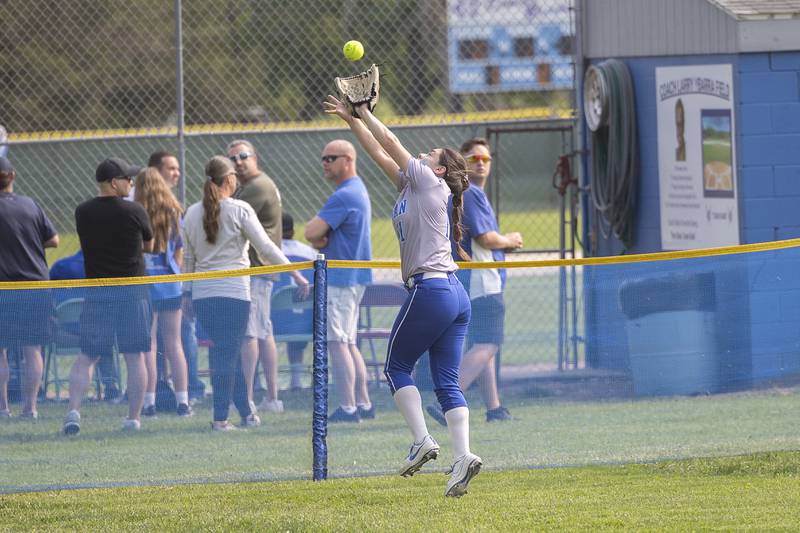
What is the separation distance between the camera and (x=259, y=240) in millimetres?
8656

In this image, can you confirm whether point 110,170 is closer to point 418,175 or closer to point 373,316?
point 373,316

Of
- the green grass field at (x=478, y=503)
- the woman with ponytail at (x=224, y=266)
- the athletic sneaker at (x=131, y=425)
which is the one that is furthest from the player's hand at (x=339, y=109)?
the athletic sneaker at (x=131, y=425)

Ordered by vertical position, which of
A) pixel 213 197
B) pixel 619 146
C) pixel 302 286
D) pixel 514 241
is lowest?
pixel 302 286

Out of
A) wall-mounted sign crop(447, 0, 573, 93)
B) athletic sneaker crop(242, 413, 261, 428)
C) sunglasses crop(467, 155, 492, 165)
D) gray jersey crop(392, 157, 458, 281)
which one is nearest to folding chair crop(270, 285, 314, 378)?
athletic sneaker crop(242, 413, 261, 428)

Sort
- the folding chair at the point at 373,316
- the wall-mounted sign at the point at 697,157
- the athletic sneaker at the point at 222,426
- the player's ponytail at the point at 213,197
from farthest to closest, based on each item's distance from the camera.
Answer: the wall-mounted sign at the point at 697,157, the player's ponytail at the point at 213,197, the folding chair at the point at 373,316, the athletic sneaker at the point at 222,426

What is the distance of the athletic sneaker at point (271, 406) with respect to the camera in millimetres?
7613

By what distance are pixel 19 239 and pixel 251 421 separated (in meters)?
2.53

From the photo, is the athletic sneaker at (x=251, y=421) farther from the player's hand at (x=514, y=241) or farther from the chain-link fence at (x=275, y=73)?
the chain-link fence at (x=275, y=73)

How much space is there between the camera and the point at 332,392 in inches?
302

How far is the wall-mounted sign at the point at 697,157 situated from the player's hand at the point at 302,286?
3.82m

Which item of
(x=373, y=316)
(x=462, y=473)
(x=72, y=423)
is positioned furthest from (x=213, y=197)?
(x=462, y=473)

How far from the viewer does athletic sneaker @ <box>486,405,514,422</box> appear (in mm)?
7781

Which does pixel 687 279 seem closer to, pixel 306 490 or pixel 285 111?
pixel 306 490

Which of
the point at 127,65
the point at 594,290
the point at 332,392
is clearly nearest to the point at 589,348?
the point at 594,290
